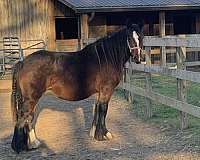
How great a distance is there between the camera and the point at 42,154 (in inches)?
239

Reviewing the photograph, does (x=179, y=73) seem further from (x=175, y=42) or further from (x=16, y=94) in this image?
(x=16, y=94)

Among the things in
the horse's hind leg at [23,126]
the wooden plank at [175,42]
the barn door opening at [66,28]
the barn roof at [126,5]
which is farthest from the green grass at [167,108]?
the barn door opening at [66,28]

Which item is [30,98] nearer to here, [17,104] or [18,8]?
[17,104]

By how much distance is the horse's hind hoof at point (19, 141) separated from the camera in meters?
6.23

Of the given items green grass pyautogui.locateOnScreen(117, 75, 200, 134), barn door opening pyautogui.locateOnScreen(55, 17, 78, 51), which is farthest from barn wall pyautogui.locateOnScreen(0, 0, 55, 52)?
green grass pyautogui.locateOnScreen(117, 75, 200, 134)

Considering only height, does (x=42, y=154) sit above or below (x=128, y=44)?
below

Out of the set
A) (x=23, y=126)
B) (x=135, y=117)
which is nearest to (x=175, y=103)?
(x=135, y=117)

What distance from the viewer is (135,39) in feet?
22.2

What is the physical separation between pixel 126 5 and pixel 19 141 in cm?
1233

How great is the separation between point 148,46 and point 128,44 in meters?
1.59

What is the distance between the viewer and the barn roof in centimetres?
1727

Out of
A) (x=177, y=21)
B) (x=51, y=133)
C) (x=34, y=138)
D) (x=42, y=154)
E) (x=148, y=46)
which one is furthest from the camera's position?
(x=177, y=21)

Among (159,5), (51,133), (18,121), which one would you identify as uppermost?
(159,5)

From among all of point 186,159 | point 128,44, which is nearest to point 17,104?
point 128,44
